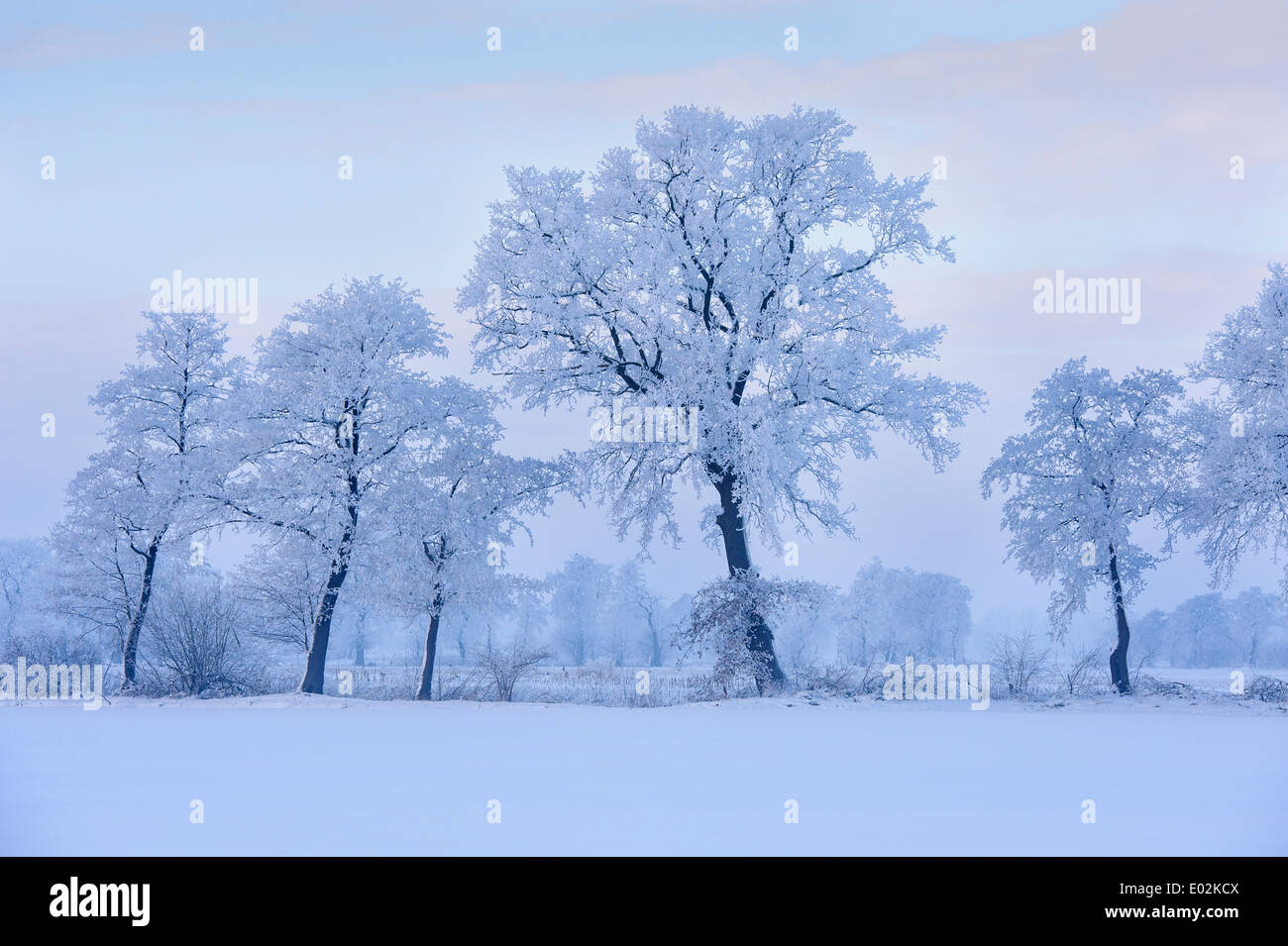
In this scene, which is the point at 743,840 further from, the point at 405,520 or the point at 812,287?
the point at 405,520

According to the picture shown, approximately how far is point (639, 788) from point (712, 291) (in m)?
16.3

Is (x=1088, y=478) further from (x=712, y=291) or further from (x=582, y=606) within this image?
(x=582, y=606)

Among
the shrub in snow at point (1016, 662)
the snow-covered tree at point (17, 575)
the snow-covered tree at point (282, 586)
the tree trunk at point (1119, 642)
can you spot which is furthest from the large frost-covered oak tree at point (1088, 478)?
the snow-covered tree at point (17, 575)

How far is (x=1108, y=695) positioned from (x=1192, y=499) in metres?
7.35

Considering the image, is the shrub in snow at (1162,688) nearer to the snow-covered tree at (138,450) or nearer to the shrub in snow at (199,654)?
the shrub in snow at (199,654)

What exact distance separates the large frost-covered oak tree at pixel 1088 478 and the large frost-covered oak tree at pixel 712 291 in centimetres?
914

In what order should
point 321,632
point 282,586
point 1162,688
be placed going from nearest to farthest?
point 321,632, point 1162,688, point 282,586

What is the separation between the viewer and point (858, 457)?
909 inches

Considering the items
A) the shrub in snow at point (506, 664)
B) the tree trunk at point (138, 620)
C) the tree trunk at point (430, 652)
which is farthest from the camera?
the tree trunk at point (138, 620)

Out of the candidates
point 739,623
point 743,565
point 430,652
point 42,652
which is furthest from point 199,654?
point 743,565

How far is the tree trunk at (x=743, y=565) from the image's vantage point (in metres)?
20.3

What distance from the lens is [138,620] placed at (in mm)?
28562
